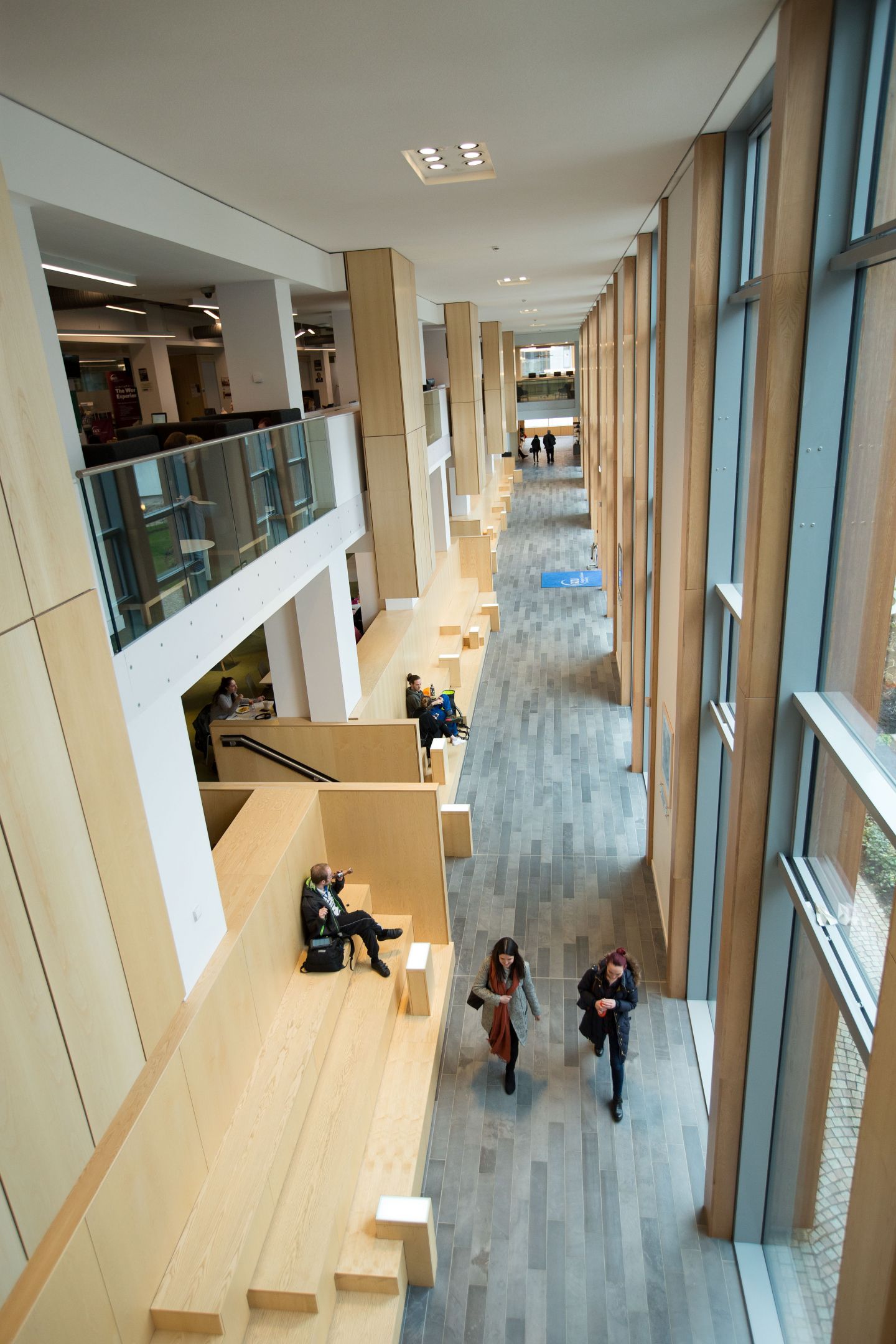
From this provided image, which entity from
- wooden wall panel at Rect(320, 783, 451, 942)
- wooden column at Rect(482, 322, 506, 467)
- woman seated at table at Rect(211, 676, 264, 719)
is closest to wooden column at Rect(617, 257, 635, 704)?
wooden wall panel at Rect(320, 783, 451, 942)

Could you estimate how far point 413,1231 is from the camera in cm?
488

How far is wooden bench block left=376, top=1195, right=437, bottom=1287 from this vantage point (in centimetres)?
487

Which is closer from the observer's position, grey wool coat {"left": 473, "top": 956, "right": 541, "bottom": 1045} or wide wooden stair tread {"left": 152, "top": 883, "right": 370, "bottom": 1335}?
wide wooden stair tread {"left": 152, "top": 883, "right": 370, "bottom": 1335}

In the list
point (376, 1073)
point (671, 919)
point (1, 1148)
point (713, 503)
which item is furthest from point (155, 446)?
point (671, 919)

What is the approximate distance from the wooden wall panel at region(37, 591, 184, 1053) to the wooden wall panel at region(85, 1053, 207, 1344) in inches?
15.9

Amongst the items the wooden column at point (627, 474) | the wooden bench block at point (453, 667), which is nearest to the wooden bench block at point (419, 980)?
the wooden column at point (627, 474)

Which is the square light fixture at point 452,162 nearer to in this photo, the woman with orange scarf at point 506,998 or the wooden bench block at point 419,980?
the woman with orange scarf at point 506,998

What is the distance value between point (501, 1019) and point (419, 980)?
935mm

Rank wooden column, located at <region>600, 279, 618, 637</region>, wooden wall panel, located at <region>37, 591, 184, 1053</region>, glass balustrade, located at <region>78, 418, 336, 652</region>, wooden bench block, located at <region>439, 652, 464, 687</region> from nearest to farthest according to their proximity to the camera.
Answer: wooden wall panel, located at <region>37, 591, 184, 1053</region> → glass balustrade, located at <region>78, 418, 336, 652</region> → wooden bench block, located at <region>439, 652, 464, 687</region> → wooden column, located at <region>600, 279, 618, 637</region>

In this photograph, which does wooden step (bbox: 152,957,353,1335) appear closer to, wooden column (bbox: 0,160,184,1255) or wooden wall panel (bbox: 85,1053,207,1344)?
wooden wall panel (bbox: 85,1053,207,1344)

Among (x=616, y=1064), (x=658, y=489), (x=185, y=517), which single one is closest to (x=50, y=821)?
(x=185, y=517)

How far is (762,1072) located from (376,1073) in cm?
288

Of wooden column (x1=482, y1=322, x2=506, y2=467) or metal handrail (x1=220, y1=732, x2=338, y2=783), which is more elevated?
wooden column (x1=482, y1=322, x2=506, y2=467)

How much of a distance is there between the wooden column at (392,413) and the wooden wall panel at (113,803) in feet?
21.2
